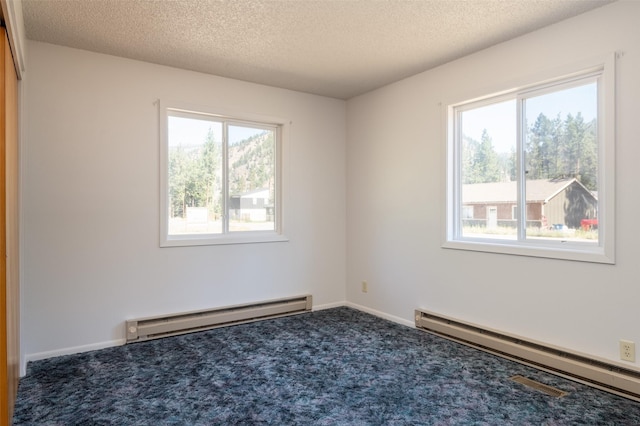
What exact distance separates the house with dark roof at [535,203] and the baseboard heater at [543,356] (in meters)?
0.93

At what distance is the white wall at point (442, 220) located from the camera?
265cm

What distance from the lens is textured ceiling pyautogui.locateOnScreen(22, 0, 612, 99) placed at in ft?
9.12

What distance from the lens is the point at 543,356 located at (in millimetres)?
3012

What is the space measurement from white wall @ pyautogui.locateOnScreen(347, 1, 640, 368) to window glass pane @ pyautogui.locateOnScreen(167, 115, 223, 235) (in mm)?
1692

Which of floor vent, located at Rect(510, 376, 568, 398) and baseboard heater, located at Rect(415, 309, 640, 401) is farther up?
baseboard heater, located at Rect(415, 309, 640, 401)

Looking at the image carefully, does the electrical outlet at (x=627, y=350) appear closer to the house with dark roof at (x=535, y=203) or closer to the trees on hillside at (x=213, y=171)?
the house with dark roof at (x=535, y=203)

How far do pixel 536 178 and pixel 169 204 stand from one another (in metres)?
3.34

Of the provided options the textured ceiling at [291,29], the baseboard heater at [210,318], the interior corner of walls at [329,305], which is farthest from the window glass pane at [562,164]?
the baseboard heater at [210,318]

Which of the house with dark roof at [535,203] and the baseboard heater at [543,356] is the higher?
the house with dark roof at [535,203]

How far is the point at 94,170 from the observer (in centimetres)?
354

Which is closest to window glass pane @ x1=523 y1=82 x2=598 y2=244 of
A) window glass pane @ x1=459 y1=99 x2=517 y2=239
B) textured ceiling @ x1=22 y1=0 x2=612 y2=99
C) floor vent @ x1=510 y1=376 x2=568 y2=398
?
window glass pane @ x1=459 y1=99 x2=517 y2=239

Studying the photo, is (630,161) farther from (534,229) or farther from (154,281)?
(154,281)

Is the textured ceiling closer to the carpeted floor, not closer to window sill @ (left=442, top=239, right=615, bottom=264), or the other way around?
window sill @ (left=442, top=239, right=615, bottom=264)

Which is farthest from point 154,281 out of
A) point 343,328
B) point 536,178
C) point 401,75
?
point 536,178
